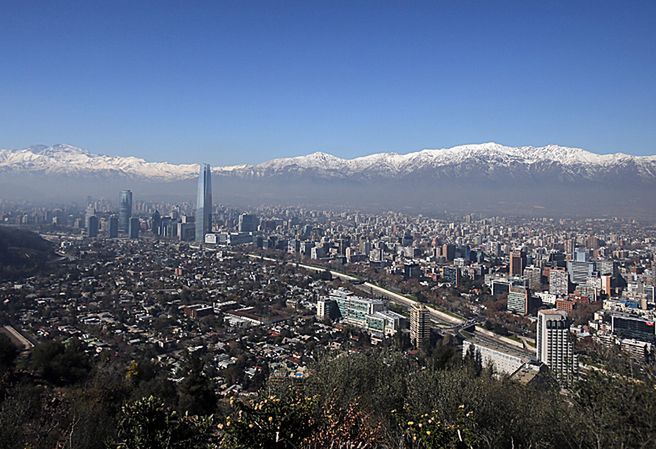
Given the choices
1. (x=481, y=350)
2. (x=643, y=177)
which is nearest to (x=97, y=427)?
(x=481, y=350)

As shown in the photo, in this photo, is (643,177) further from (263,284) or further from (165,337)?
(165,337)

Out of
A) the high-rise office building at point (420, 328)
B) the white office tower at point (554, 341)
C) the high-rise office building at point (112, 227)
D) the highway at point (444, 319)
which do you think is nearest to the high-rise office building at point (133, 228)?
the high-rise office building at point (112, 227)

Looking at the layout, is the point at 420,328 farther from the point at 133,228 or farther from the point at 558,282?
the point at 133,228

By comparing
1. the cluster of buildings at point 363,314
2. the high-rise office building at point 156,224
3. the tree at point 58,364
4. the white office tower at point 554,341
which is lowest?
the cluster of buildings at point 363,314

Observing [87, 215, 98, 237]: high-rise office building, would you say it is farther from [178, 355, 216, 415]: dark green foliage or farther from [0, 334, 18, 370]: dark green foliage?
[178, 355, 216, 415]: dark green foliage

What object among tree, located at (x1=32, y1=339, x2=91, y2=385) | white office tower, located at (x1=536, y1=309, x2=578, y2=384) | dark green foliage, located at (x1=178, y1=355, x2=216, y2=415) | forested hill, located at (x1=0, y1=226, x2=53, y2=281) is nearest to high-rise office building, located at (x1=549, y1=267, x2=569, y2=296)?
white office tower, located at (x1=536, y1=309, x2=578, y2=384)

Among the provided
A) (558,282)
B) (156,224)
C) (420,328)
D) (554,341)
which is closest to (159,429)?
(554,341)

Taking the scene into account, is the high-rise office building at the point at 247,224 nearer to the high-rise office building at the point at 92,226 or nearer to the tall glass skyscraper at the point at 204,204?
the tall glass skyscraper at the point at 204,204
